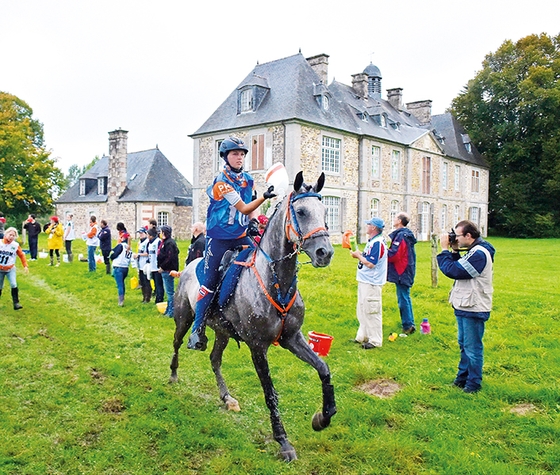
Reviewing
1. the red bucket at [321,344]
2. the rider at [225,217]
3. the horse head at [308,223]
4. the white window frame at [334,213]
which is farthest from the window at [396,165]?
the horse head at [308,223]

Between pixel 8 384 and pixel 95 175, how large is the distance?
3836 centimetres

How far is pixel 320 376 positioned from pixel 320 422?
0.46 metres

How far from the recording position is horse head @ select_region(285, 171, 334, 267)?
409 centimetres

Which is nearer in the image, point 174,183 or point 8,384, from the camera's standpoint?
point 8,384

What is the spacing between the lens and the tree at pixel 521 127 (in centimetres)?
4203

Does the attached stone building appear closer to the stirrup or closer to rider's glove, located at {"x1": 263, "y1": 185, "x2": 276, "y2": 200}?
the stirrup

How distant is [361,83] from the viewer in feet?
119

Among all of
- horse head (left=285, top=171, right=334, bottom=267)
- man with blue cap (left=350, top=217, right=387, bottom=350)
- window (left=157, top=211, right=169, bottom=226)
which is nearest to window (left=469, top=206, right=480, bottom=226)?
window (left=157, top=211, right=169, bottom=226)

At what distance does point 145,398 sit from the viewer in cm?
605

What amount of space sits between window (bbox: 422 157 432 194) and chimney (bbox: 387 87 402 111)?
623 cm

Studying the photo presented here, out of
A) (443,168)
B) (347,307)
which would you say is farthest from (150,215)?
(347,307)

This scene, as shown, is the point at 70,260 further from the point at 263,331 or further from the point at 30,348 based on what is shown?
the point at 263,331

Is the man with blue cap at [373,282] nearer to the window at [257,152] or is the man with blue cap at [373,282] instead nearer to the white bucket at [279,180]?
the white bucket at [279,180]

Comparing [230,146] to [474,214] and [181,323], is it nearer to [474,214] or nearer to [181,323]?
[181,323]
